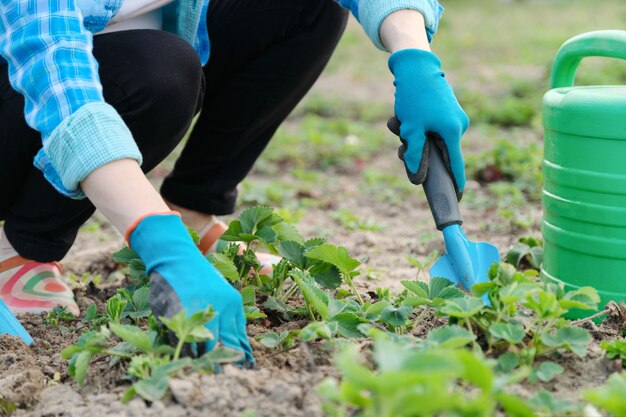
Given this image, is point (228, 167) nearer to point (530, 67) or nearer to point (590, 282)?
point (590, 282)

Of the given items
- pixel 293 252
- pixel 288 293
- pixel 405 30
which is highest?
pixel 405 30

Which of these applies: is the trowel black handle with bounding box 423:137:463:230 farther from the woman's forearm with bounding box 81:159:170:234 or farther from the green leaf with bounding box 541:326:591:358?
the woman's forearm with bounding box 81:159:170:234

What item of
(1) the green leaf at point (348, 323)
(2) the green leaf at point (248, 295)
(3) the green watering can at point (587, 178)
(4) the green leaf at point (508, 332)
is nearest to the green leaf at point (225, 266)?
(2) the green leaf at point (248, 295)

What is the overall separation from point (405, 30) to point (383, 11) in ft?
0.24

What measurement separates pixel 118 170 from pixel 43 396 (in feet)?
1.52

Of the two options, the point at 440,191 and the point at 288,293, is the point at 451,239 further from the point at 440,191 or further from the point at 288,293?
the point at 288,293

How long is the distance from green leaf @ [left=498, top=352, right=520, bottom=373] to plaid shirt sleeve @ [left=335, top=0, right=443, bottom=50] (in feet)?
2.88

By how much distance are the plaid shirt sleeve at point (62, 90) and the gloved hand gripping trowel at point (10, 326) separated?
373mm

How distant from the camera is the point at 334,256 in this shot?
6.01ft

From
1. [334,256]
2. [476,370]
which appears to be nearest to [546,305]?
[476,370]

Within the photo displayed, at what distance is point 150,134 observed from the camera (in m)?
2.05

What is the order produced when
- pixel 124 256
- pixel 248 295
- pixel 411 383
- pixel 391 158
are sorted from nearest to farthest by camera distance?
1. pixel 411 383
2. pixel 248 295
3. pixel 124 256
4. pixel 391 158

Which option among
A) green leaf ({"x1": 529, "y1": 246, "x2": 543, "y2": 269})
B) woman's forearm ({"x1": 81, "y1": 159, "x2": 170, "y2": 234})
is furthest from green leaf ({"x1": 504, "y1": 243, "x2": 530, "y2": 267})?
woman's forearm ({"x1": 81, "y1": 159, "x2": 170, "y2": 234})

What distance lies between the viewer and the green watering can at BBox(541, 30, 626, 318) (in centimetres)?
180
